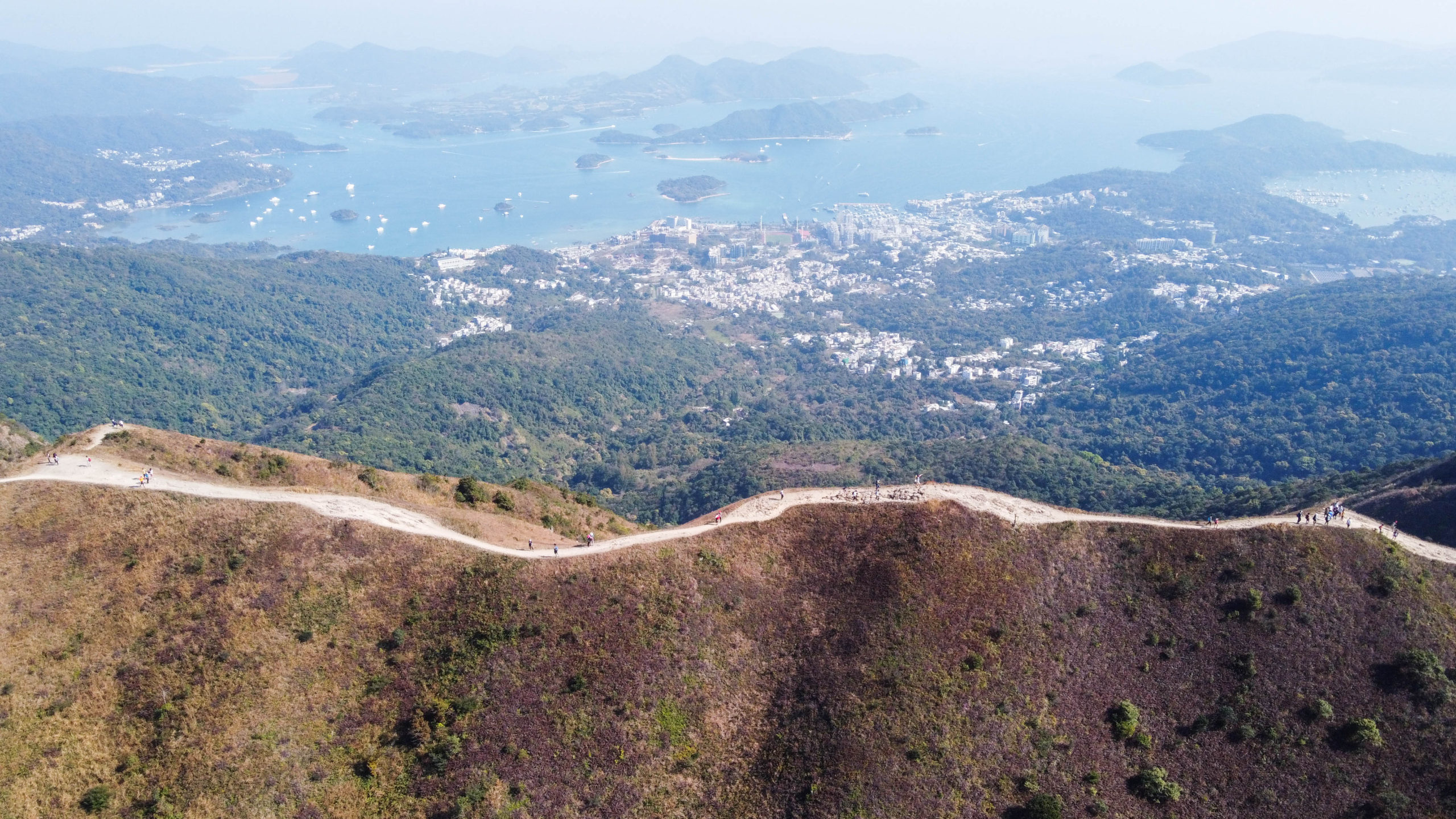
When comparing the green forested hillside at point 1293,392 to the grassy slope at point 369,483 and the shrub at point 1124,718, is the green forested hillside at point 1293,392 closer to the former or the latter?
the shrub at point 1124,718

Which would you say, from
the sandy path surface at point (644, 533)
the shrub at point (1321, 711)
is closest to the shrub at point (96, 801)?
the sandy path surface at point (644, 533)

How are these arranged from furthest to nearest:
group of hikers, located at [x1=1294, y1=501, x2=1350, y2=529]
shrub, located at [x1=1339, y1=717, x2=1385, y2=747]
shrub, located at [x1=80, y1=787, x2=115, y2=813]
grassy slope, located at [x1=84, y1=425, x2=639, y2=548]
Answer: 1. grassy slope, located at [x1=84, y1=425, x2=639, y2=548]
2. group of hikers, located at [x1=1294, y1=501, x2=1350, y2=529]
3. shrub, located at [x1=1339, y1=717, x2=1385, y2=747]
4. shrub, located at [x1=80, y1=787, x2=115, y2=813]

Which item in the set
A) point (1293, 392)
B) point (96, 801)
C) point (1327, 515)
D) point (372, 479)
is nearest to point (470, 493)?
point (372, 479)

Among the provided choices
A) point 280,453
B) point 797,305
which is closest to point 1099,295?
point 797,305

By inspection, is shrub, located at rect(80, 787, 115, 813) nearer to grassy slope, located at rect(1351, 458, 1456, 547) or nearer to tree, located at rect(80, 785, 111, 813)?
tree, located at rect(80, 785, 111, 813)

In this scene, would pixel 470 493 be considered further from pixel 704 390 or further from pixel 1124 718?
pixel 704 390

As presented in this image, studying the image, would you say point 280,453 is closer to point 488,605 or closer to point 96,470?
point 96,470

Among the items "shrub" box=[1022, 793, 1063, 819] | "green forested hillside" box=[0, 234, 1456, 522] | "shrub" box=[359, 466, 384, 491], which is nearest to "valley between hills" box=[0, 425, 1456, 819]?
"shrub" box=[1022, 793, 1063, 819]
